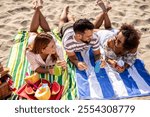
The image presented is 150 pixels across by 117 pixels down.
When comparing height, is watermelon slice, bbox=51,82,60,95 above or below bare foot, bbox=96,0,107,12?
below

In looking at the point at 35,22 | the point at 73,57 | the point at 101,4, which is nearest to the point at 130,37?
the point at 73,57

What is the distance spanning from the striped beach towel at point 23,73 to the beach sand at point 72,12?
0.67 feet

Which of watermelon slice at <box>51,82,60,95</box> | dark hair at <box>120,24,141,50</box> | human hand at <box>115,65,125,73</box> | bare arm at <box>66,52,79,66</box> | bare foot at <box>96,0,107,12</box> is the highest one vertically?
bare foot at <box>96,0,107,12</box>

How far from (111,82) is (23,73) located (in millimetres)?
1179

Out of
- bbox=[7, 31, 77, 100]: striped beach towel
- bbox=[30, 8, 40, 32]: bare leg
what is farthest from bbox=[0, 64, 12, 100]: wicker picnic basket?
bbox=[30, 8, 40, 32]: bare leg

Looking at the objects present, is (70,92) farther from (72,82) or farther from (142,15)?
(142,15)

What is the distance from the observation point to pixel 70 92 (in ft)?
13.5

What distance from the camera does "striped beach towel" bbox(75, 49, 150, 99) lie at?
412 centimetres

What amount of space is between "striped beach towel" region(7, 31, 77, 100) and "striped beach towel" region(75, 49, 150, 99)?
0.09 metres

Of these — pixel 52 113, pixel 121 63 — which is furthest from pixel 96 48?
pixel 52 113

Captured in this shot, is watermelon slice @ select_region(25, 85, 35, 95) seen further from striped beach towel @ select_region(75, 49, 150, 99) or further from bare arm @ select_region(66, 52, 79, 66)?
bare arm @ select_region(66, 52, 79, 66)

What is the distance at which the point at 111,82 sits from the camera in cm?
432

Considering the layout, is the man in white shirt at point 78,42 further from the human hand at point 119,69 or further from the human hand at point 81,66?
the human hand at point 119,69

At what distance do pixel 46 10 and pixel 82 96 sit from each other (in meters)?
2.34
